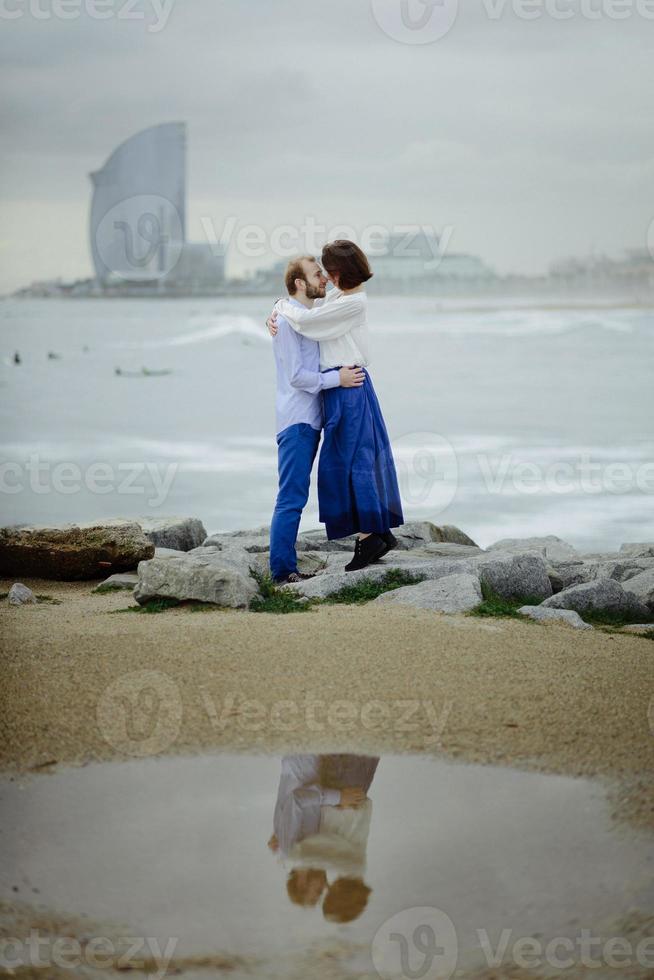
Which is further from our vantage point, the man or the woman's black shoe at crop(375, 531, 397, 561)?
the woman's black shoe at crop(375, 531, 397, 561)

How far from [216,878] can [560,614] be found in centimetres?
250

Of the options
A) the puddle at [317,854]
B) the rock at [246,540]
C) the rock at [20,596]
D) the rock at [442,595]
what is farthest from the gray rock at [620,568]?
the puddle at [317,854]

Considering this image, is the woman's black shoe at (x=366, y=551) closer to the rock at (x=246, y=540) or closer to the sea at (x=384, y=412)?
the rock at (x=246, y=540)

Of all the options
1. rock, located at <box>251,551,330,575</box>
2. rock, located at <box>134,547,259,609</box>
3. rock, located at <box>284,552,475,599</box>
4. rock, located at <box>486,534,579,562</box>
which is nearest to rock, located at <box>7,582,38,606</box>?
rock, located at <box>134,547,259,609</box>

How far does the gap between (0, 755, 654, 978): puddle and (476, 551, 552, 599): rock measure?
2082 mm

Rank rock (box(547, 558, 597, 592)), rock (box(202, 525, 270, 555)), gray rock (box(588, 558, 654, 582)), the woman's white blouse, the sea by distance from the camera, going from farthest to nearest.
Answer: the sea → rock (box(202, 525, 270, 555)) → gray rock (box(588, 558, 654, 582)) → rock (box(547, 558, 597, 592)) → the woman's white blouse

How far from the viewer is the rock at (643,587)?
539 cm

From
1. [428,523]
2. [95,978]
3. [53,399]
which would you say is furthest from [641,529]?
[53,399]

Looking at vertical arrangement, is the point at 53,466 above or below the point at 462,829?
above

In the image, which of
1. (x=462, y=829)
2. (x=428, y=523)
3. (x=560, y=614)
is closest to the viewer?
(x=462, y=829)

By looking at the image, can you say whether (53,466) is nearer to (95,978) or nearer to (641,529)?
(641,529)

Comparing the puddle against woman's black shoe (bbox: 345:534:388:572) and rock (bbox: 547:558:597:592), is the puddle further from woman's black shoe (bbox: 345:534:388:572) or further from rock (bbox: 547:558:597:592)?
rock (bbox: 547:558:597:592)

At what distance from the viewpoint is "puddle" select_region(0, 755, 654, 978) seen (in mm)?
2492

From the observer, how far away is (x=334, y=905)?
101 inches
